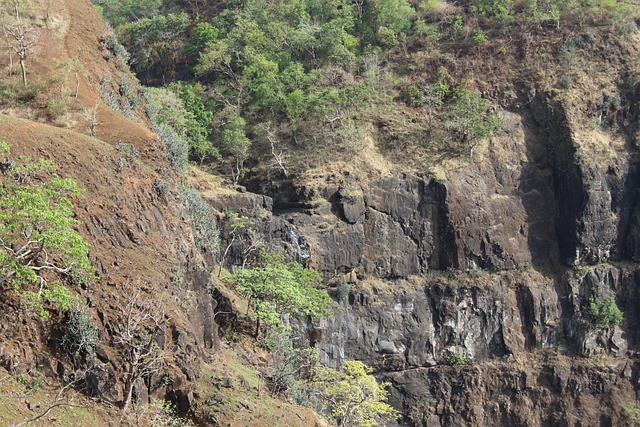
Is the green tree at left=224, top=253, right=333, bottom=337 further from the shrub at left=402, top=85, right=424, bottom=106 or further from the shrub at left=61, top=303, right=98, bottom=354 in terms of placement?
the shrub at left=402, top=85, right=424, bottom=106

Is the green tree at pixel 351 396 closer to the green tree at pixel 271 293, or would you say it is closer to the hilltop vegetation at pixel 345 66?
the green tree at pixel 271 293

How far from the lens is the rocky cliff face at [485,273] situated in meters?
35.1

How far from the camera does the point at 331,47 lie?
4409cm

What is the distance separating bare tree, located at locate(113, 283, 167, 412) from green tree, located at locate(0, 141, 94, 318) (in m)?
1.46

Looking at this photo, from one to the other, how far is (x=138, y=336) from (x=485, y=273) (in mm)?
23165

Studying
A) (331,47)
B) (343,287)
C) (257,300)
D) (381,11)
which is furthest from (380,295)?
(381,11)

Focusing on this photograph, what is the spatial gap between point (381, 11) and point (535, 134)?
41.7ft

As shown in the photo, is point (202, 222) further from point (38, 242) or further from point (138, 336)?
point (38, 242)

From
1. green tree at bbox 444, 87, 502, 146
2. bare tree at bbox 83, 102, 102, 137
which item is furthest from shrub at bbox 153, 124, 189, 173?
green tree at bbox 444, 87, 502, 146

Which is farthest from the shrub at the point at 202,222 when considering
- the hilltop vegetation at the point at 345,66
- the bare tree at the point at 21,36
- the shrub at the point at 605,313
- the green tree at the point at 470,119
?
the shrub at the point at 605,313

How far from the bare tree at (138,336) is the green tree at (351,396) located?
385 inches

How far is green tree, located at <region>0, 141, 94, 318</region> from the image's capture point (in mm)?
15023

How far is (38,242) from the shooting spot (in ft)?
50.6

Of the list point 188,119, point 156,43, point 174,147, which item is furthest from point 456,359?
point 156,43
